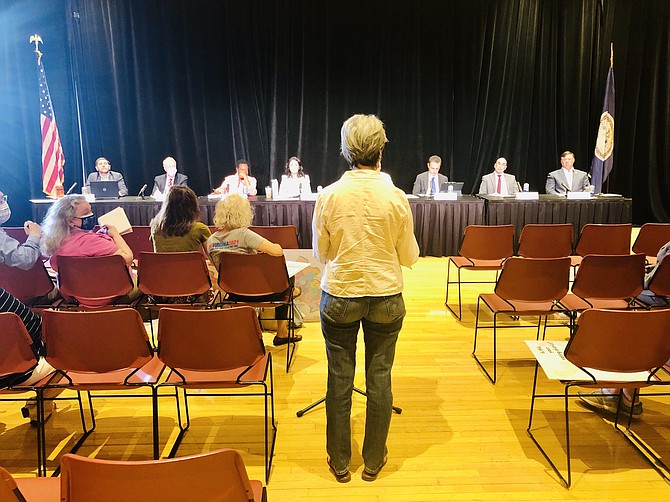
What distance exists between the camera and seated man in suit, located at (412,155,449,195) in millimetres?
7531

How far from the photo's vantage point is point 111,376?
2383 millimetres

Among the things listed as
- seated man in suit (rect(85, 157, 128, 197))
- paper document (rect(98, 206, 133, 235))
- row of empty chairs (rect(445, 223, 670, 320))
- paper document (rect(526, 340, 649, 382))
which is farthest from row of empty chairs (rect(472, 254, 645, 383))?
seated man in suit (rect(85, 157, 128, 197))

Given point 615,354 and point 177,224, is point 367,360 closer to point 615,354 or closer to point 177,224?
point 615,354

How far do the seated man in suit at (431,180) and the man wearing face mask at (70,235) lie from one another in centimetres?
496

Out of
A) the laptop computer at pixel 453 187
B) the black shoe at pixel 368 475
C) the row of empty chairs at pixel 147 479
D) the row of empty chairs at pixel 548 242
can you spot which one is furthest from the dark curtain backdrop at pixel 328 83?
the row of empty chairs at pixel 147 479

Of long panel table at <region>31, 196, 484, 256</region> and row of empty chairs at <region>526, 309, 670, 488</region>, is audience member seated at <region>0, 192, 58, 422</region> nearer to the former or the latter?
row of empty chairs at <region>526, 309, 670, 488</region>

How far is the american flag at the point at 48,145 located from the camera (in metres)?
7.74

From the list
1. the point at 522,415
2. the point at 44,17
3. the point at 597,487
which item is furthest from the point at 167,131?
the point at 597,487

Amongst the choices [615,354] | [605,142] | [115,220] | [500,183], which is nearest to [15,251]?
[115,220]

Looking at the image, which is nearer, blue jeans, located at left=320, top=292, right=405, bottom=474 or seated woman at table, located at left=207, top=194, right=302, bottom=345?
blue jeans, located at left=320, top=292, right=405, bottom=474

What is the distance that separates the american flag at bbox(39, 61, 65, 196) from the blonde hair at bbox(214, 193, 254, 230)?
5438 mm

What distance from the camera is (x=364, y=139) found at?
2.08 metres

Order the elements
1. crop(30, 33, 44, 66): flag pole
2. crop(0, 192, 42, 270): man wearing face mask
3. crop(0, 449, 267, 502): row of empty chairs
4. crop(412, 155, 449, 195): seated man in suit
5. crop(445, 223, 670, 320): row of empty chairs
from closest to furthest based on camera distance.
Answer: crop(0, 449, 267, 502): row of empty chairs, crop(0, 192, 42, 270): man wearing face mask, crop(445, 223, 670, 320): row of empty chairs, crop(30, 33, 44, 66): flag pole, crop(412, 155, 449, 195): seated man in suit

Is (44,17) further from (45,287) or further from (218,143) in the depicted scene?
(45,287)
